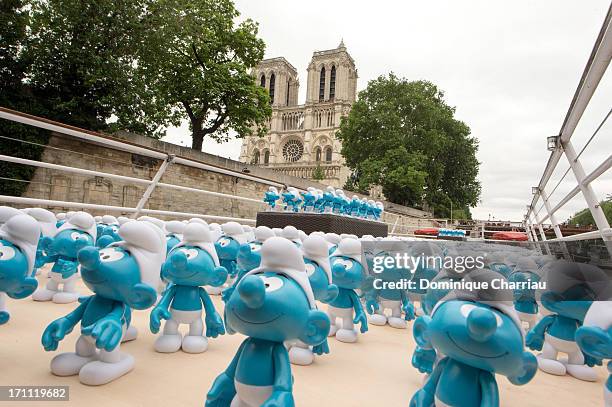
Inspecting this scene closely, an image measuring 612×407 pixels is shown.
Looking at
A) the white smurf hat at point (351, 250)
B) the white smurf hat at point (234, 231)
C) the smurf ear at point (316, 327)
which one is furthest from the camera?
the white smurf hat at point (234, 231)

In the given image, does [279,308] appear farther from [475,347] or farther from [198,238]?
[198,238]

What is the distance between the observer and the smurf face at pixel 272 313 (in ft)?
3.94

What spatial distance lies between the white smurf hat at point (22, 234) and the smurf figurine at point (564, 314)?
8.16 ft

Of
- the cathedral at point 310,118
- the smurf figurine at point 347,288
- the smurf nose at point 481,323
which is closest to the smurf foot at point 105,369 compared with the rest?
the smurf figurine at point 347,288

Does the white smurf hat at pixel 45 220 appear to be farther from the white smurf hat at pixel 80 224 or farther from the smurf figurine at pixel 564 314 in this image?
the smurf figurine at pixel 564 314

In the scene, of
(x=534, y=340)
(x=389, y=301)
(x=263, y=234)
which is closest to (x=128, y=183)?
(x=263, y=234)

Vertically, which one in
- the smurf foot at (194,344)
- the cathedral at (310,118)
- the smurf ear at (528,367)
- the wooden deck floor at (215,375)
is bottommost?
the wooden deck floor at (215,375)

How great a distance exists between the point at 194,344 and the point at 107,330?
586 millimetres

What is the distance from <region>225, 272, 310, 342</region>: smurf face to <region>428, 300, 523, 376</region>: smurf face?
0.46m

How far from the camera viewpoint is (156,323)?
187 centimetres

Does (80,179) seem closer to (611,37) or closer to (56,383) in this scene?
(56,383)

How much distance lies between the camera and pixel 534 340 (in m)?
2.05

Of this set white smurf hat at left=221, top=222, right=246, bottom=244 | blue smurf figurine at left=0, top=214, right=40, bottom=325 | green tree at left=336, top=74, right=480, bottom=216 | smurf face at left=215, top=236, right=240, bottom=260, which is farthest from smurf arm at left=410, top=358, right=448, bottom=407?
green tree at left=336, top=74, right=480, bottom=216

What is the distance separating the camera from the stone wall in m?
7.75
